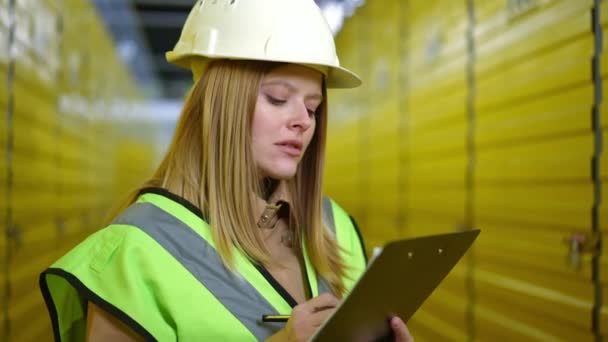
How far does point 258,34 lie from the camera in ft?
6.13

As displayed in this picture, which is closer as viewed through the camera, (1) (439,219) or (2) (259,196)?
(2) (259,196)

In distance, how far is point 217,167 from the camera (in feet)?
6.03

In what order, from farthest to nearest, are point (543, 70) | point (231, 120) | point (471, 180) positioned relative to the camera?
1. point (471, 180)
2. point (543, 70)
3. point (231, 120)

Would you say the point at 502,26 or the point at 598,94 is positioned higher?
the point at 502,26

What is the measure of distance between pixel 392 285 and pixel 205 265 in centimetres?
52

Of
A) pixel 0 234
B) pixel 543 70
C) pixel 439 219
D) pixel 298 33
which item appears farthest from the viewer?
pixel 439 219

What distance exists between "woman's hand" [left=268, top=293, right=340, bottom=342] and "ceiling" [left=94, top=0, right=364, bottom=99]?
620 centimetres

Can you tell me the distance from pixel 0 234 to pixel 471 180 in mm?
3075

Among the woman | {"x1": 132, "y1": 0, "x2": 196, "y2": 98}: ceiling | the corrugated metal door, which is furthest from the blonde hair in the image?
{"x1": 132, "y1": 0, "x2": 196, "y2": 98}: ceiling

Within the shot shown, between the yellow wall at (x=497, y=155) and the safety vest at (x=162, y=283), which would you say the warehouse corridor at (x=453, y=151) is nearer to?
the yellow wall at (x=497, y=155)

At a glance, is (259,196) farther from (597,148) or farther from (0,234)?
(0,234)

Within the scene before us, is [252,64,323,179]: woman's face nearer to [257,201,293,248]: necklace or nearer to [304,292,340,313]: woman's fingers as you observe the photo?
[257,201,293,248]: necklace

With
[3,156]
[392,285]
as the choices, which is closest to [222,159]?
[392,285]

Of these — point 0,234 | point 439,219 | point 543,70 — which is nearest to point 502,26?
point 543,70
